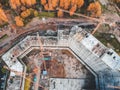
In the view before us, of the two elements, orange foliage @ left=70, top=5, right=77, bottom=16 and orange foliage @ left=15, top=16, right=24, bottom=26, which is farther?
orange foliage @ left=70, top=5, right=77, bottom=16

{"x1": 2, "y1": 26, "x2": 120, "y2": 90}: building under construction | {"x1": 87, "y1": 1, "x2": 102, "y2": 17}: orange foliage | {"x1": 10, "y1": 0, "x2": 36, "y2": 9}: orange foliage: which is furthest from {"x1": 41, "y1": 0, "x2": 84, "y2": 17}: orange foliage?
{"x1": 2, "y1": 26, "x2": 120, "y2": 90}: building under construction

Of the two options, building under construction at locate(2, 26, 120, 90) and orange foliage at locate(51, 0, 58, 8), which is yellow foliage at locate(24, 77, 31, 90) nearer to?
building under construction at locate(2, 26, 120, 90)

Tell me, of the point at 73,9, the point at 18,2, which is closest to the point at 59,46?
the point at 73,9

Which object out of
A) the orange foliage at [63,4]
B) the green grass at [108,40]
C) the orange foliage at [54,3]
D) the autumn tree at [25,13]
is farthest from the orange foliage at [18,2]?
the green grass at [108,40]

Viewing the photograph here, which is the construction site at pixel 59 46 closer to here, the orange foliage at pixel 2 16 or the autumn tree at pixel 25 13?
the autumn tree at pixel 25 13

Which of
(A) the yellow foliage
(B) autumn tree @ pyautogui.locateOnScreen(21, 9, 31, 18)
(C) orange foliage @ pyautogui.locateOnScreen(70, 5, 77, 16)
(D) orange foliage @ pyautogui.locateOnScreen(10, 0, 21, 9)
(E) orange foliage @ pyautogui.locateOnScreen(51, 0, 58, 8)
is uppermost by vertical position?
(E) orange foliage @ pyautogui.locateOnScreen(51, 0, 58, 8)

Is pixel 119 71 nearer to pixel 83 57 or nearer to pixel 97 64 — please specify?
pixel 97 64
